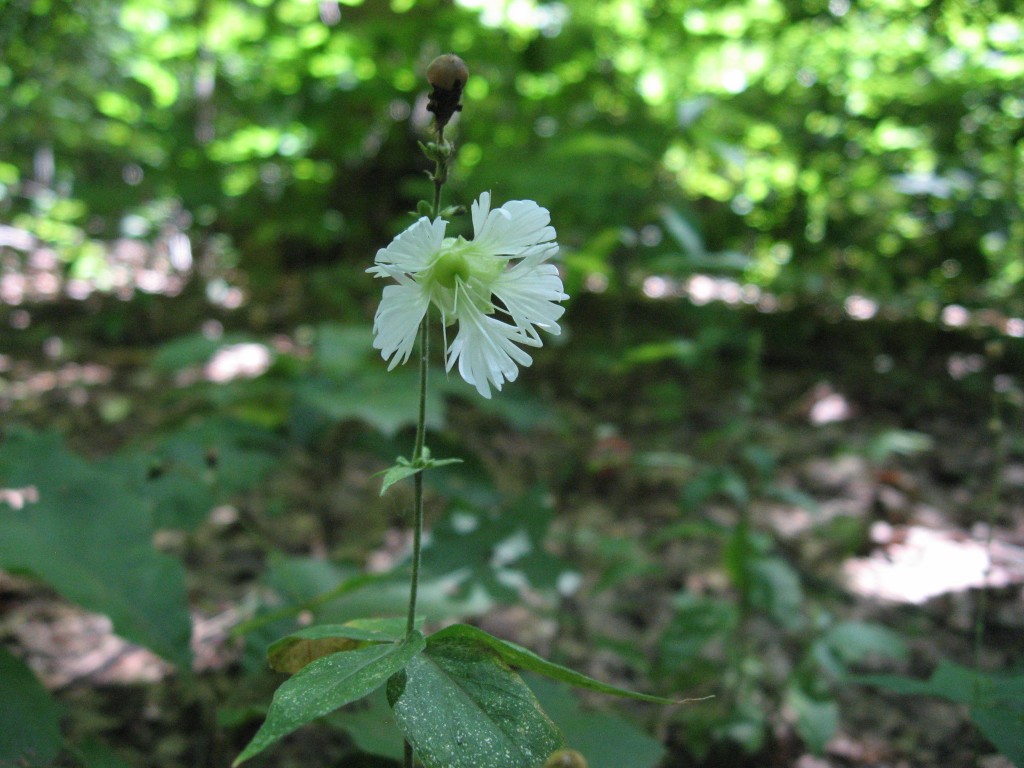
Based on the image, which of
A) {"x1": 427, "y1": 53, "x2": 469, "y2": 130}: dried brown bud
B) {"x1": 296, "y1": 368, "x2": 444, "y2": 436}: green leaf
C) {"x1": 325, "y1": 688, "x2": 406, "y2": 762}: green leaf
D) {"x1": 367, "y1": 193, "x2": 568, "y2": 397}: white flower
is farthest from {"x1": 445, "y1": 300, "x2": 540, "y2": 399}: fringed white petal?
{"x1": 296, "y1": 368, "x2": 444, "y2": 436}: green leaf

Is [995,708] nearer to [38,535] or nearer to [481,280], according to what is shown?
[481,280]

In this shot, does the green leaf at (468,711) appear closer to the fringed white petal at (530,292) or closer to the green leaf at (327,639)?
the green leaf at (327,639)

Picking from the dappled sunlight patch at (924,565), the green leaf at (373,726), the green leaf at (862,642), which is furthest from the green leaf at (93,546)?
the dappled sunlight patch at (924,565)

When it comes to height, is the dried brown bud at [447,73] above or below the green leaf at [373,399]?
above

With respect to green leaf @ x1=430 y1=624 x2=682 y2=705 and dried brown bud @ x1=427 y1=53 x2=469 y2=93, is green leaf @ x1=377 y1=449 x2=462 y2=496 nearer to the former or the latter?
green leaf @ x1=430 y1=624 x2=682 y2=705

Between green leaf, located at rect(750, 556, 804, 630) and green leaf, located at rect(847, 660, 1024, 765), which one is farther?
green leaf, located at rect(750, 556, 804, 630)
